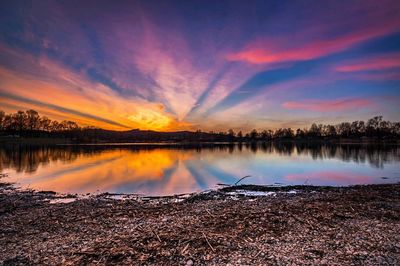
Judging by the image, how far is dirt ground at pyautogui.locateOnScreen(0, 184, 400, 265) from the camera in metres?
7.65

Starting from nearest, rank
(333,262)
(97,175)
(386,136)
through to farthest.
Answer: (333,262)
(97,175)
(386,136)

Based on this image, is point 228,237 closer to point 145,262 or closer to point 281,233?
point 281,233

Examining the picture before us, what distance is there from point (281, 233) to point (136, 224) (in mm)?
6155

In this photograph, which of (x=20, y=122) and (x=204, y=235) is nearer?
(x=204, y=235)

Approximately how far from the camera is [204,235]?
29.9 feet

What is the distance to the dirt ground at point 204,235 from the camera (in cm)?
765

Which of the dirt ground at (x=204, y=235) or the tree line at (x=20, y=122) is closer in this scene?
the dirt ground at (x=204, y=235)

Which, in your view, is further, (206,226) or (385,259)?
(206,226)

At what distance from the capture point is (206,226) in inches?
412

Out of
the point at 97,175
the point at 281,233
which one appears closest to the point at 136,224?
the point at 281,233

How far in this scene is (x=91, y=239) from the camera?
9312 mm

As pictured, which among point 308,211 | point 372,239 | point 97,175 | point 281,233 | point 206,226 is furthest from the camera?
point 97,175

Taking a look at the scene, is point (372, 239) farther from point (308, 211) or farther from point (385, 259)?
point (308, 211)

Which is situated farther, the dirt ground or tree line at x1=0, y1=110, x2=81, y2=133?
tree line at x1=0, y1=110, x2=81, y2=133
